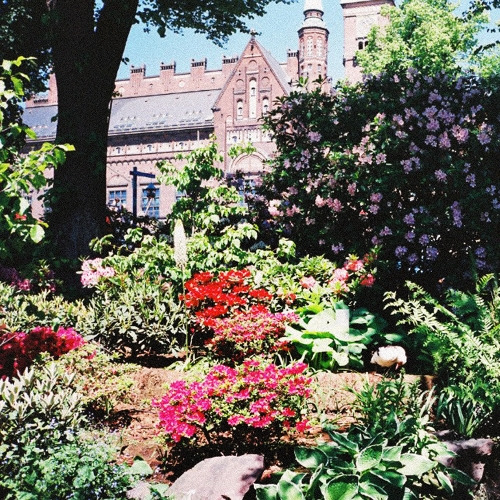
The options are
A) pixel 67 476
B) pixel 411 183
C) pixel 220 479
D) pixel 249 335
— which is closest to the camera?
pixel 67 476

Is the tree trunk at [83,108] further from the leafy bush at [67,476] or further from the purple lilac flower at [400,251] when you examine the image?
the leafy bush at [67,476]

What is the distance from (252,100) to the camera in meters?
53.1

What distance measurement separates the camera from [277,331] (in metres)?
5.39

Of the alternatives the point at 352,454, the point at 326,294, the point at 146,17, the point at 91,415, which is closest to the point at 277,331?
the point at 326,294

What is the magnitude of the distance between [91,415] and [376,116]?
4.82 meters

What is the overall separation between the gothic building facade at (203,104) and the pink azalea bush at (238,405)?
43091 mm

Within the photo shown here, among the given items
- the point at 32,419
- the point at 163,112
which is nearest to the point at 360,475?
the point at 32,419

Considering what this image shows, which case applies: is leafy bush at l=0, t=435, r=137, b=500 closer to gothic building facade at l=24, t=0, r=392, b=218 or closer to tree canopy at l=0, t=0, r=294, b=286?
tree canopy at l=0, t=0, r=294, b=286

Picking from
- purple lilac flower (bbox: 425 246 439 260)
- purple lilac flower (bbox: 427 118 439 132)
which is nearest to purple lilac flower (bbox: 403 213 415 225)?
purple lilac flower (bbox: 425 246 439 260)

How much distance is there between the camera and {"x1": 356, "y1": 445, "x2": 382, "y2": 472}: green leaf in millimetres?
2936

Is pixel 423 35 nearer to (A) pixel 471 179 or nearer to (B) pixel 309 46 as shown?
(A) pixel 471 179

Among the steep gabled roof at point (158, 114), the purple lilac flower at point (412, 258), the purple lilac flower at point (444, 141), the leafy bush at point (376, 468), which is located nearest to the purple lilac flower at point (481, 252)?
the purple lilac flower at point (412, 258)

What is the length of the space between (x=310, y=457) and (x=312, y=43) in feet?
198

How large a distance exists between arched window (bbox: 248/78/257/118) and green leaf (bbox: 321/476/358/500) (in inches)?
2020
